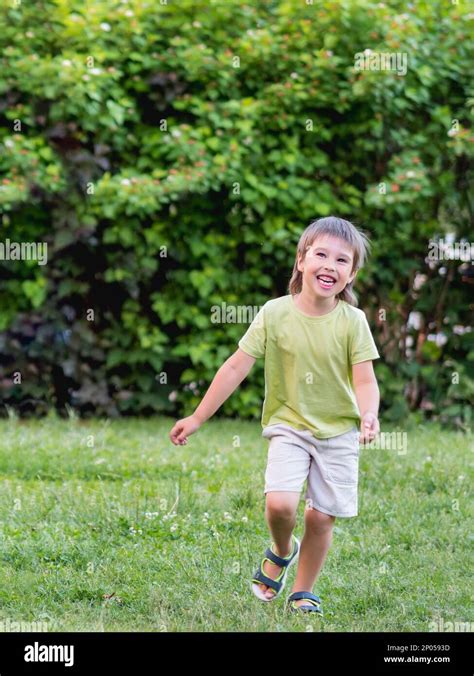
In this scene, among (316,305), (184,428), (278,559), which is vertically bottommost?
(278,559)

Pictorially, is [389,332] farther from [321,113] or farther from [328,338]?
[328,338]

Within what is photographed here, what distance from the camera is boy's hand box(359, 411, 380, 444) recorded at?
3.33m

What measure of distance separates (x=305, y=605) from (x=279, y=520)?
309 millimetres

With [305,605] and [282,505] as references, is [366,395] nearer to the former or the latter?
[282,505]

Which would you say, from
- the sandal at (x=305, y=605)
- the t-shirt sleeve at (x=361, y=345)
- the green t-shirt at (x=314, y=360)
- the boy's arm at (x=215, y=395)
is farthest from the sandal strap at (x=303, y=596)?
the t-shirt sleeve at (x=361, y=345)

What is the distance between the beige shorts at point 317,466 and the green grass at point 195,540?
396 millimetres

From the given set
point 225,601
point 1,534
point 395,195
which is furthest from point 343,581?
point 395,195

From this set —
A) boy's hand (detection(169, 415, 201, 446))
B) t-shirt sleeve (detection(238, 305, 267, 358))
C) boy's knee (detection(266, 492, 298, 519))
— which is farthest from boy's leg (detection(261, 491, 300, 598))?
t-shirt sleeve (detection(238, 305, 267, 358))

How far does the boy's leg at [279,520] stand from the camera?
352cm

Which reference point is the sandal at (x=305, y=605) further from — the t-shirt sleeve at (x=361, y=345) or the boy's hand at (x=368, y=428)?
the t-shirt sleeve at (x=361, y=345)

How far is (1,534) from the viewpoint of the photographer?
13.8 ft

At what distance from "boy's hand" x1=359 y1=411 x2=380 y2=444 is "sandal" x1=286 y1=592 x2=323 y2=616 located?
2.06 feet

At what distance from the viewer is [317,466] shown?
3.62 m

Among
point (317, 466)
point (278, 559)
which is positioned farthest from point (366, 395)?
point (278, 559)
